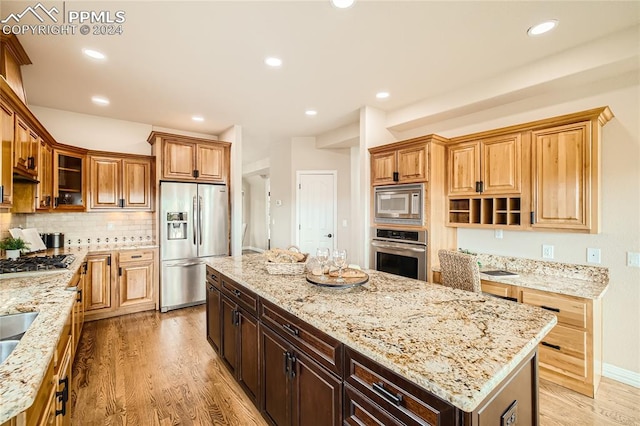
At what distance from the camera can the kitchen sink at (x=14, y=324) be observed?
1.46 m

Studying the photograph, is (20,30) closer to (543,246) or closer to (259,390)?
(259,390)

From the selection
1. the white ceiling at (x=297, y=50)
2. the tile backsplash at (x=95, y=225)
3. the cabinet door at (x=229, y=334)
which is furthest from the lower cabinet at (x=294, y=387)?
the tile backsplash at (x=95, y=225)

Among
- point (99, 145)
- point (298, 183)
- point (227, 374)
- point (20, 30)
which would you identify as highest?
point (20, 30)

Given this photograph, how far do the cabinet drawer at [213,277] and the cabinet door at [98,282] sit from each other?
1.95 m

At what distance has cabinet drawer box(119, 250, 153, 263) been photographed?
396 cm

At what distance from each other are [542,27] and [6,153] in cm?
410

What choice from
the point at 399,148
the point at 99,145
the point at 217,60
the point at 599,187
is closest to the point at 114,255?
the point at 99,145

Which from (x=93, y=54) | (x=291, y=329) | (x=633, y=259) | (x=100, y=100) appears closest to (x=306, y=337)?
(x=291, y=329)

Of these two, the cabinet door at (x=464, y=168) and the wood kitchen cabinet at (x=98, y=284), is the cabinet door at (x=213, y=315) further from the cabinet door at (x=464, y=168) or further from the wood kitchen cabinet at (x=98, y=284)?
the cabinet door at (x=464, y=168)

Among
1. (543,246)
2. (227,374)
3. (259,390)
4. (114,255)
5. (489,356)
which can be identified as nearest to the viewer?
(489,356)

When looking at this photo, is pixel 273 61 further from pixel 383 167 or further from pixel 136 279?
pixel 136 279

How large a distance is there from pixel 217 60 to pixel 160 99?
1.39 m

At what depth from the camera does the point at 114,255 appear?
3.88 metres

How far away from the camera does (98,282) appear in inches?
149
